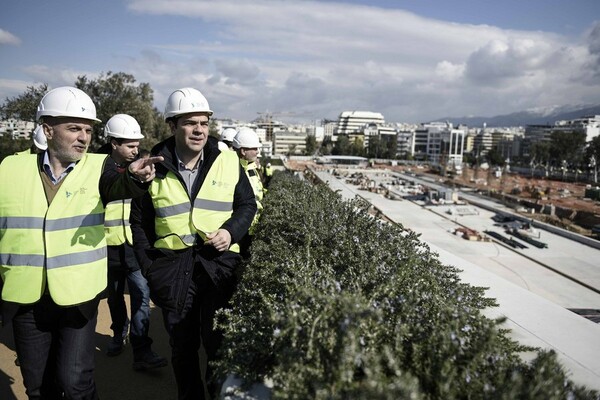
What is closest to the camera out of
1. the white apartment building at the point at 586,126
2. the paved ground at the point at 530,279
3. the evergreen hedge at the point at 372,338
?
the evergreen hedge at the point at 372,338

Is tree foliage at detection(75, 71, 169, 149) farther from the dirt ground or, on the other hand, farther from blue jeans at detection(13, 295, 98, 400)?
the dirt ground

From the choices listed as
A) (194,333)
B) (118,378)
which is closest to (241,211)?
(194,333)

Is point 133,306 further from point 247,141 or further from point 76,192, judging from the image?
point 247,141

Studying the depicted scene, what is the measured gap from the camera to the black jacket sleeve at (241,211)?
3.16 metres

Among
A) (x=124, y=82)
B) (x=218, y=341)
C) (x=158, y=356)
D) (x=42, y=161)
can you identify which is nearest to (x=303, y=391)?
(x=218, y=341)

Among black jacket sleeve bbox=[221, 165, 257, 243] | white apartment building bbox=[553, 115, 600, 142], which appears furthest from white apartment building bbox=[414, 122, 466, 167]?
black jacket sleeve bbox=[221, 165, 257, 243]

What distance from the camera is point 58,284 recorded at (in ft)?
8.43

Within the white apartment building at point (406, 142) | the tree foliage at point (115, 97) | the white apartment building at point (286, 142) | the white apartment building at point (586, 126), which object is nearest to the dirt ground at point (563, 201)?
the tree foliage at point (115, 97)

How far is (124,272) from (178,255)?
5.61ft

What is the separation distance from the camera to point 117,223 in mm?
4301

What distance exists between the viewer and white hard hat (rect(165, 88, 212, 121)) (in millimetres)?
3195

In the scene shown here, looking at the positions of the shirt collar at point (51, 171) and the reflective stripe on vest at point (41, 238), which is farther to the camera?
the shirt collar at point (51, 171)

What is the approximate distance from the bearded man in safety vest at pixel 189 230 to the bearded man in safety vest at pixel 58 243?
0.44 m

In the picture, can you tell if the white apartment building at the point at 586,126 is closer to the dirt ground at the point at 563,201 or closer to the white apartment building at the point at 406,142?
the white apartment building at the point at 406,142
